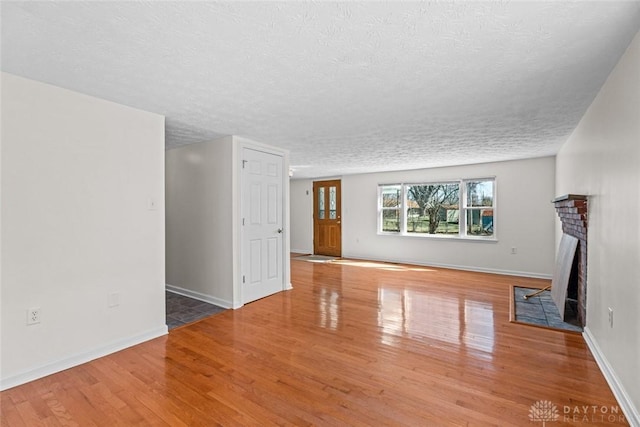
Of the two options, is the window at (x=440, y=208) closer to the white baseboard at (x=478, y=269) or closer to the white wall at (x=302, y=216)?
the white baseboard at (x=478, y=269)

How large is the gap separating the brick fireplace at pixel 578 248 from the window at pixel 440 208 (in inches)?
93.5

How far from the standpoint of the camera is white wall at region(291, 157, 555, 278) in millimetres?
5477

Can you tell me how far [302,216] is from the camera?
29.0ft

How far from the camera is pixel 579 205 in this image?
9.87 ft

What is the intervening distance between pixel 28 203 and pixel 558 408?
3857 millimetres

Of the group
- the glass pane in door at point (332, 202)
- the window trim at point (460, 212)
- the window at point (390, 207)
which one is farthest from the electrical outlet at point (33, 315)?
the glass pane in door at point (332, 202)

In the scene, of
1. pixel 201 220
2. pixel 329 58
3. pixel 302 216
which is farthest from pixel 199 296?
pixel 302 216

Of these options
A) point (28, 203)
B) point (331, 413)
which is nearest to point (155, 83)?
point (28, 203)

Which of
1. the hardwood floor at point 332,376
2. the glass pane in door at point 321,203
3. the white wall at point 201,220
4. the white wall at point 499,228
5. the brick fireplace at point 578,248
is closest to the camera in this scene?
the hardwood floor at point 332,376

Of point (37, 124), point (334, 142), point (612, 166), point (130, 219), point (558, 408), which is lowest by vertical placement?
point (558, 408)

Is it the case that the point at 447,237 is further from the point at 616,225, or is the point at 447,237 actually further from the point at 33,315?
the point at 33,315

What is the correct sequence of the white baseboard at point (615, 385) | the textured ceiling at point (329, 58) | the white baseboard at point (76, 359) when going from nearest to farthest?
1. the textured ceiling at point (329, 58)
2. the white baseboard at point (615, 385)
3. the white baseboard at point (76, 359)

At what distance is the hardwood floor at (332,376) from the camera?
1867 millimetres

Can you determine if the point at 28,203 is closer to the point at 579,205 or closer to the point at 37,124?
the point at 37,124
